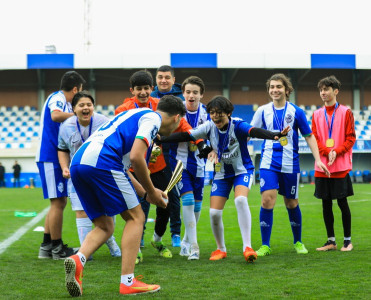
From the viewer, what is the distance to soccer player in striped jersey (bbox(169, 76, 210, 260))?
5828 mm

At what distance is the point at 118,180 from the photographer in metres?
4.01

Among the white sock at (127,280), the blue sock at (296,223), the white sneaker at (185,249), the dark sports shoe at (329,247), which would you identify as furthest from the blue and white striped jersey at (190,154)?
the white sock at (127,280)

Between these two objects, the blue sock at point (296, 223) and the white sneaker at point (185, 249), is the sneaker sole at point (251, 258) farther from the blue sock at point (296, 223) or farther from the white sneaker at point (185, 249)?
the blue sock at point (296, 223)

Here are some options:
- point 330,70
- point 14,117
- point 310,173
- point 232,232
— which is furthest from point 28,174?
point 232,232

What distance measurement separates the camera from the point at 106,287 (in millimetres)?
4246

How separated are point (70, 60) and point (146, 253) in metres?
27.4

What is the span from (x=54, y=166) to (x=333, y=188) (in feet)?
10.1

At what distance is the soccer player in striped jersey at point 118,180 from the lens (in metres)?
3.92

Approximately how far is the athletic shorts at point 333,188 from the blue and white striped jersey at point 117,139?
3.00m

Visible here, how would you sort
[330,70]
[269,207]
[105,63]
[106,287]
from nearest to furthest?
[106,287], [269,207], [105,63], [330,70]

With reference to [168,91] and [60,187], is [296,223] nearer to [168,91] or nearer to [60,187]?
[168,91]

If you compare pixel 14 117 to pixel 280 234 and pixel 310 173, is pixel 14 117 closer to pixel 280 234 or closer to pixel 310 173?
pixel 310 173

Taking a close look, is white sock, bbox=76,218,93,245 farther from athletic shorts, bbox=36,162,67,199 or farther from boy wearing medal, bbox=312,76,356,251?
boy wearing medal, bbox=312,76,356,251

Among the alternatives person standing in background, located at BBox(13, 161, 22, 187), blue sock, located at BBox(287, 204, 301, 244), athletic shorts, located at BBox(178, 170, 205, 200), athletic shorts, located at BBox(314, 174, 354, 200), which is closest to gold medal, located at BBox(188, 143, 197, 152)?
athletic shorts, located at BBox(178, 170, 205, 200)
